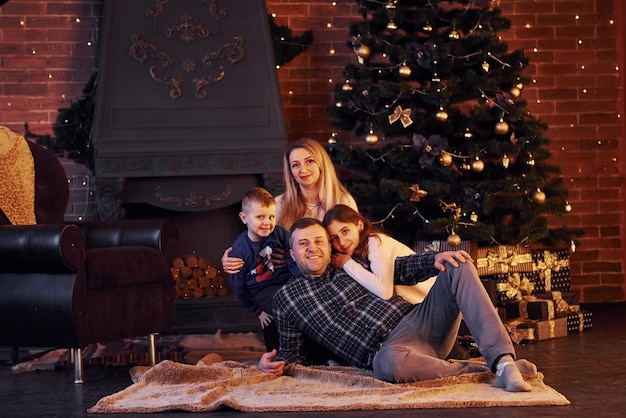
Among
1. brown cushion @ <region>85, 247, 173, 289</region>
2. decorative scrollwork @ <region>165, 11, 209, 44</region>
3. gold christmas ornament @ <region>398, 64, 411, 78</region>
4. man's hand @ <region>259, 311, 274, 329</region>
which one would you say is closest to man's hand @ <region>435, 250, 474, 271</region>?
man's hand @ <region>259, 311, 274, 329</region>

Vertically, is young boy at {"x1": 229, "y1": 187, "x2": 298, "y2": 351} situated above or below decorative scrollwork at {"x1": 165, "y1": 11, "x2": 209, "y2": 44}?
below

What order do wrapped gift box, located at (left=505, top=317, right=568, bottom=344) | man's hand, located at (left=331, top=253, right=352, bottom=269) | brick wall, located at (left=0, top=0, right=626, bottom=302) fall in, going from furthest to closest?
brick wall, located at (left=0, top=0, right=626, bottom=302), wrapped gift box, located at (left=505, top=317, right=568, bottom=344), man's hand, located at (left=331, top=253, right=352, bottom=269)

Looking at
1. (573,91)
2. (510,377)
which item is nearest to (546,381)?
(510,377)

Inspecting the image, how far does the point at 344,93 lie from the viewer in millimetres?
6168

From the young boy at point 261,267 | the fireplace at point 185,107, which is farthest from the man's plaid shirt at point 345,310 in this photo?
the fireplace at point 185,107

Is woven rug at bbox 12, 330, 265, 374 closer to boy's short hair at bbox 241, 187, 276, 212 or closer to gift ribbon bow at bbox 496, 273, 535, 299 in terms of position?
boy's short hair at bbox 241, 187, 276, 212

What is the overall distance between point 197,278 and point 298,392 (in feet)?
8.94

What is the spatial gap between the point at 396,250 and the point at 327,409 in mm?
912

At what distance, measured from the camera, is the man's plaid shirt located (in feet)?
13.4

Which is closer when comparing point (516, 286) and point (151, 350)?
point (151, 350)

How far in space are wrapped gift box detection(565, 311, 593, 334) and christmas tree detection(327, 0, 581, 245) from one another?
481mm

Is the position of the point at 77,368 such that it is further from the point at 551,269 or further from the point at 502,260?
the point at 551,269

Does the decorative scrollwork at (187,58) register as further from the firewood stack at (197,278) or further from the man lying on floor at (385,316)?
the man lying on floor at (385,316)

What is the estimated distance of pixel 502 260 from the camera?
5836 mm
